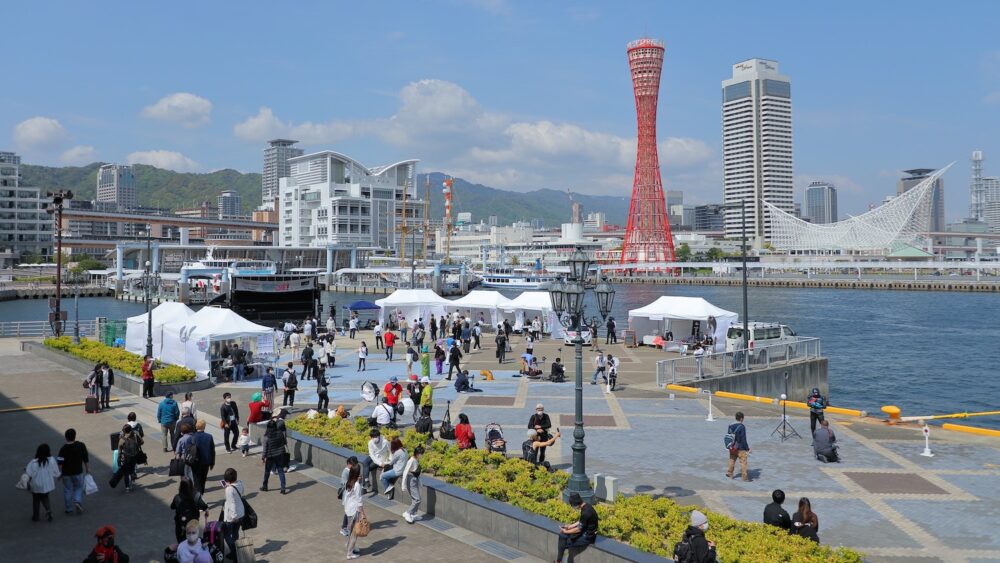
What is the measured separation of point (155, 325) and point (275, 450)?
17.1m

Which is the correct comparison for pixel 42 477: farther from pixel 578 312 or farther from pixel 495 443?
pixel 578 312

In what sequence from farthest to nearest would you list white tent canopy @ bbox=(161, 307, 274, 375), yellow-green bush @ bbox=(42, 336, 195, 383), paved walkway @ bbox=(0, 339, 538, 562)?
1. white tent canopy @ bbox=(161, 307, 274, 375)
2. yellow-green bush @ bbox=(42, 336, 195, 383)
3. paved walkway @ bbox=(0, 339, 538, 562)

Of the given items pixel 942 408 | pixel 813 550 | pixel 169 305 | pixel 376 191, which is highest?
pixel 376 191

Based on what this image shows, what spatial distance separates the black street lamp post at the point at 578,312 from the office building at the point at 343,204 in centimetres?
14616

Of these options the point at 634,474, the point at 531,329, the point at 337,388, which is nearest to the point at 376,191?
the point at 531,329

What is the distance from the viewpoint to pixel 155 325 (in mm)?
27047

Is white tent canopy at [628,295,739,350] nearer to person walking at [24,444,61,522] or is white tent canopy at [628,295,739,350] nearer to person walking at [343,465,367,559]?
person walking at [343,465,367,559]

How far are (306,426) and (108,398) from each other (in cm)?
791

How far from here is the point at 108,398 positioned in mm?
19781

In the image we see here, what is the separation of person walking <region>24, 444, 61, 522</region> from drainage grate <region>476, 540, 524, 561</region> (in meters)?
6.47

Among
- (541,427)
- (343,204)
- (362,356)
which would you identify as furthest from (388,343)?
(343,204)

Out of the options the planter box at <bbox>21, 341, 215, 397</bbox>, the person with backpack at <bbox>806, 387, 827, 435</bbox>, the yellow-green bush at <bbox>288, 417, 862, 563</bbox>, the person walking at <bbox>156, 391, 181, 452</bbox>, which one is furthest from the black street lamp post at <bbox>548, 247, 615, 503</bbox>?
the planter box at <bbox>21, 341, 215, 397</bbox>

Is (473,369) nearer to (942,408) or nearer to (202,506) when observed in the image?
(202,506)

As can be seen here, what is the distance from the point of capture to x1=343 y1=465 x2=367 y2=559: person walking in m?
9.78
